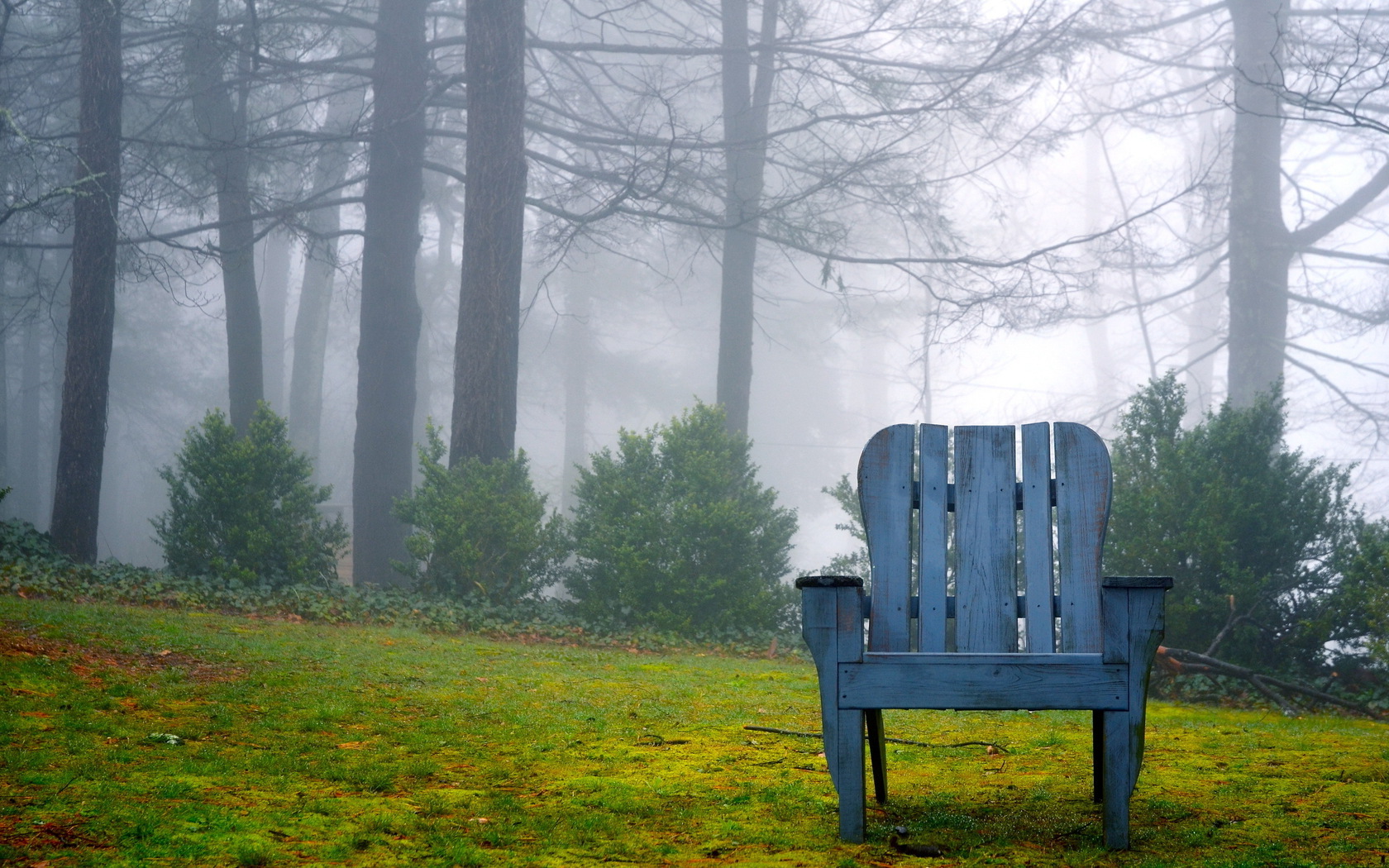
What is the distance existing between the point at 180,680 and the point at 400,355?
28.9 ft

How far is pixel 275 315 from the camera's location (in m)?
32.8

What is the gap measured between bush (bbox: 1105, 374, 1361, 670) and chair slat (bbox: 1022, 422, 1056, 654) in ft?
17.3

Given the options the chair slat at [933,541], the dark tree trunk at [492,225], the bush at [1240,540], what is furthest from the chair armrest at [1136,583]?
the dark tree trunk at [492,225]

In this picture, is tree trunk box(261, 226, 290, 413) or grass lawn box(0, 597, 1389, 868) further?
tree trunk box(261, 226, 290, 413)

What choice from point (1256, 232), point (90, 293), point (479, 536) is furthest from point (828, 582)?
point (1256, 232)

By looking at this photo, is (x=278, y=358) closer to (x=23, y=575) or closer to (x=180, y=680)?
(x=23, y=575)

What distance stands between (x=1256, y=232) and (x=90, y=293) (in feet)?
50.7

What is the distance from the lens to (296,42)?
1380 cm

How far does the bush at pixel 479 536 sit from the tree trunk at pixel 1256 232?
10289 millimetres

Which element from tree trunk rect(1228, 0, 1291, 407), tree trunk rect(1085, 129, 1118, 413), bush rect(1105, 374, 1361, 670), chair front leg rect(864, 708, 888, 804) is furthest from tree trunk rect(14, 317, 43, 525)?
tree trunk rect(1085, 129, 1118, 413)

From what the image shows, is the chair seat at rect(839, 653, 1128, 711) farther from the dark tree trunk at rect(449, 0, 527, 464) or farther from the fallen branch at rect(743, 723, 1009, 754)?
the dark tree trunk at rect(449, 0, 527, 464)

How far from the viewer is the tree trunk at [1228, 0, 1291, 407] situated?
14.6 meters

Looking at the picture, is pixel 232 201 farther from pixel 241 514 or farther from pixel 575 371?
pixel 575 371

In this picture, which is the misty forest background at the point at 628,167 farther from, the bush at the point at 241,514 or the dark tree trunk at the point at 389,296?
the bush at the point at 241,514
